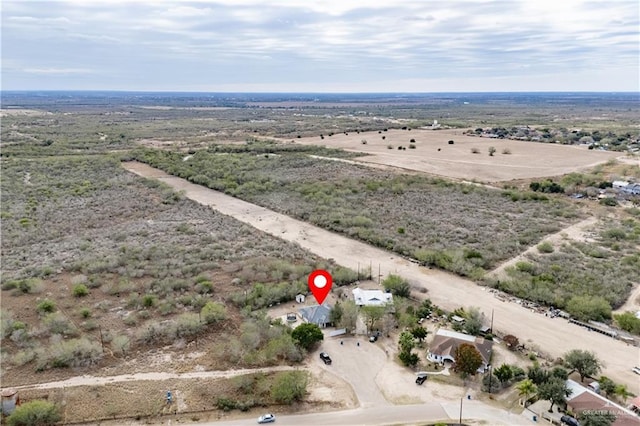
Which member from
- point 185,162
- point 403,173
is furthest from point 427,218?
point 185,162

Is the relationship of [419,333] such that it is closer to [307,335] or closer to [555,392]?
[307,335]

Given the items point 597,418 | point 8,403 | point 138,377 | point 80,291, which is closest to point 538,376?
point 597,418

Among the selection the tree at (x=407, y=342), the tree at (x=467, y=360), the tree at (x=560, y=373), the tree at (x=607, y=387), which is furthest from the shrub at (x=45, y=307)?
the tree at (x=607, y=387)

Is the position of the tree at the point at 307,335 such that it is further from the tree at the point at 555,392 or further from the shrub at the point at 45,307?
the shrub at the point at 45,307

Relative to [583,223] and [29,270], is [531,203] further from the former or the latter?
[29,270]

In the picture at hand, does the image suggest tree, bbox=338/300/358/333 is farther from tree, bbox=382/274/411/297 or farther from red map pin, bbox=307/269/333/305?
tree, bbox=382/274/411/297
